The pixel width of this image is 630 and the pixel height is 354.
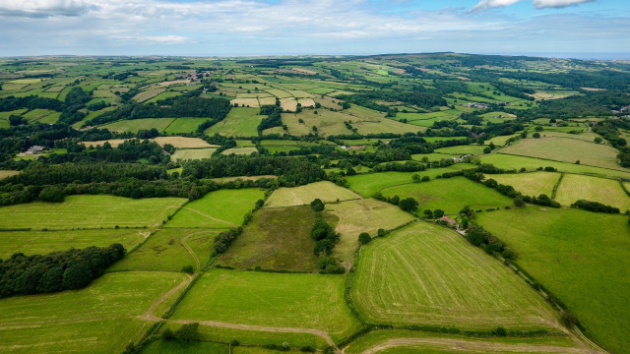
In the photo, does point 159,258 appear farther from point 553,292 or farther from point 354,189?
point 553,292

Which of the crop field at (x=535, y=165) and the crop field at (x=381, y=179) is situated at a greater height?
the crop field at (x=535, y=165)

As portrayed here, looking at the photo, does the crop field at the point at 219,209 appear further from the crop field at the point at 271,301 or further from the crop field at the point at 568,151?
the crop field at the point at 568,151

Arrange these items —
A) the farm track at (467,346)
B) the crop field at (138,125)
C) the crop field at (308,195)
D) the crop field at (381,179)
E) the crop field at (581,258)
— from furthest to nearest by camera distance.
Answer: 1. the crop field at (138,125)
2. the crop field at (381,179)
3. the crop field at (308,195)
4. the crop field at (581,258)
5. the farm track at (467,346)

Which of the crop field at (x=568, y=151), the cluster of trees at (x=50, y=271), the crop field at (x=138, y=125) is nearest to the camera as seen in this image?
the cluster of trees at (x=50, y=271)

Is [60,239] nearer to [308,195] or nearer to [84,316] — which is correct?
[84,316]

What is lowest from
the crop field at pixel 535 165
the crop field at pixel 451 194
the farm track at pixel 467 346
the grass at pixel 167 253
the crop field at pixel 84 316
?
the crop field at pixel 84 316

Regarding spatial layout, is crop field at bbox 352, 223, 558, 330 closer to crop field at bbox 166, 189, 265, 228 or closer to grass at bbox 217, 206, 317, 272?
grass at bbox 217, 206, 317, 272

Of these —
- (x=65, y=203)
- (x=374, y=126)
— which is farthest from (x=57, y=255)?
(x=374, y=126)

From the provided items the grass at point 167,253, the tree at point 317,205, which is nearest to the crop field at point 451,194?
the tree at point 317,205
